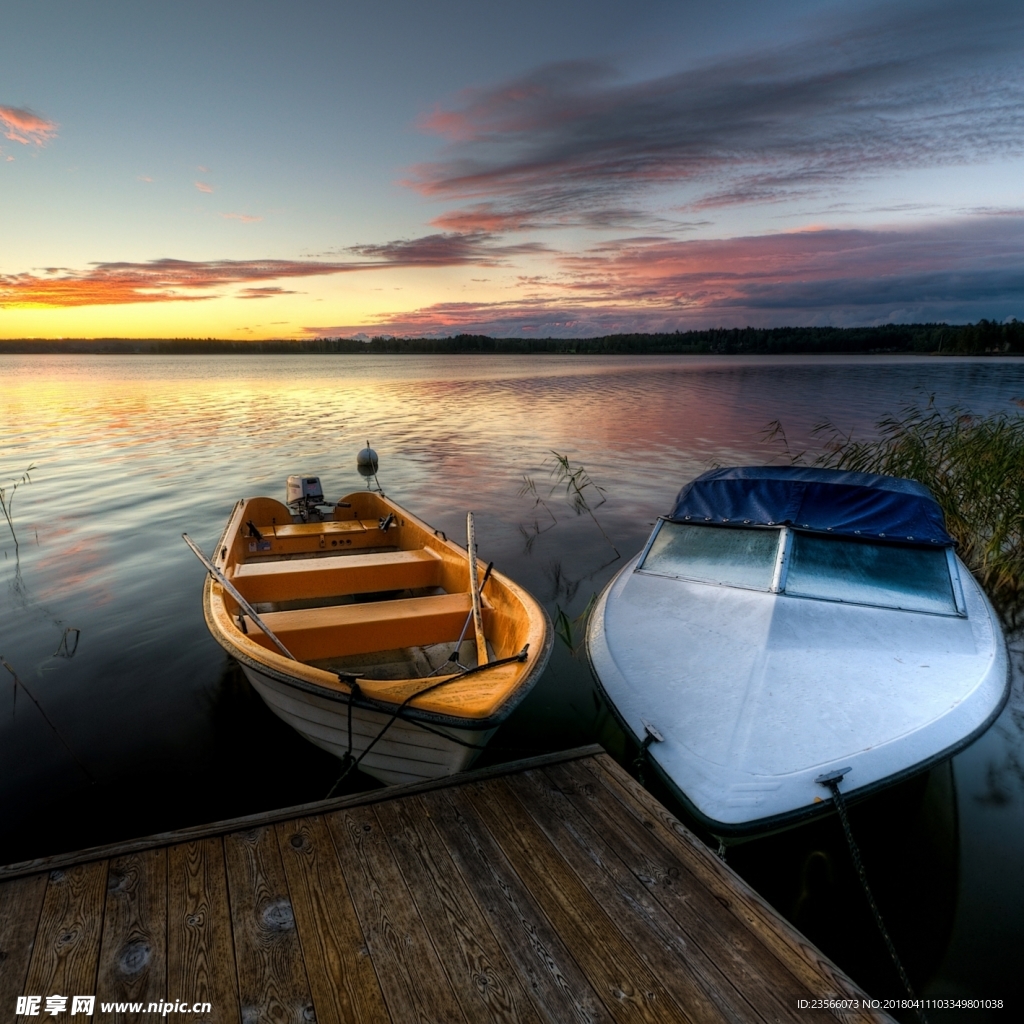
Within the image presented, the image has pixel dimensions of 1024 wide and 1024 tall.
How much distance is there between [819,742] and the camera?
389cm

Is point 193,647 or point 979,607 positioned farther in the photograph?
point 193,647

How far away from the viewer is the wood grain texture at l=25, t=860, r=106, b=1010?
2699 mm

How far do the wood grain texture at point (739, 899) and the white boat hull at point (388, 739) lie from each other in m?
0.95

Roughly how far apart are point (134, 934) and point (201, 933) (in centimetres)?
32

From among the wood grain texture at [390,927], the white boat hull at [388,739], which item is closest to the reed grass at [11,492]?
the white boat hull at [388,739]

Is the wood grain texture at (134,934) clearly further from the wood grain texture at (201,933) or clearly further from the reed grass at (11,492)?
the reed grass at (11,492)

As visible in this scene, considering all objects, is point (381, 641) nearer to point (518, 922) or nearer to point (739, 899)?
point (518, 922)

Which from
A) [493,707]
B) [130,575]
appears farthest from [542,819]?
[130,575]

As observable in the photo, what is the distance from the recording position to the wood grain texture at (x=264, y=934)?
8.57 ft

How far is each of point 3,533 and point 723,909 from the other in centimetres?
1583

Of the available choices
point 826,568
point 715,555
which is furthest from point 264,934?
point 826,568

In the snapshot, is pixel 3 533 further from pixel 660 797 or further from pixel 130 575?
pixel 660 797

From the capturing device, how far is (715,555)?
20.9ft

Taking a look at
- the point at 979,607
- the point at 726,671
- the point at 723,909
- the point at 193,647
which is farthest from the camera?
the point at 193,647
